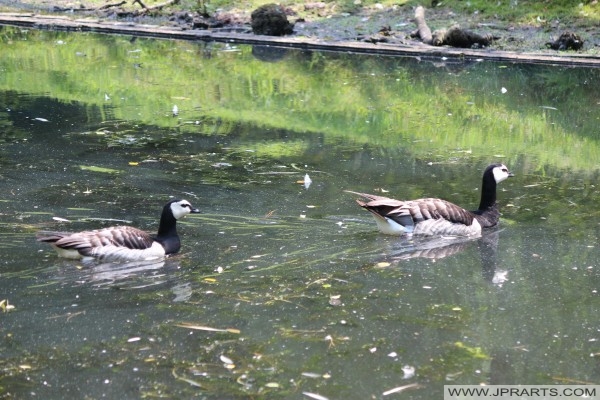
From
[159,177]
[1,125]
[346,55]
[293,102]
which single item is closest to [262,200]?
[159,177]

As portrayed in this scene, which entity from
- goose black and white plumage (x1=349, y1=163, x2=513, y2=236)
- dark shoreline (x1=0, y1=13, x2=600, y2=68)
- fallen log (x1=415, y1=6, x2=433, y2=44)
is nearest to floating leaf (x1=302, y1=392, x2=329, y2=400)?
goose black and white plumage (x1=349, y1=163, x2=513, y2=236)

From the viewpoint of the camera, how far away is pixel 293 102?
56.8ft

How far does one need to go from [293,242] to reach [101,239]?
1835 millimetres

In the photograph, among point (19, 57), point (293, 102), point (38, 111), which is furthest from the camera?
point (19, 57)

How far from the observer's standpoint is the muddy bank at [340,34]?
21562 millimetres

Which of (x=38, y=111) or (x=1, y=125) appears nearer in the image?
(x=1, y=125)

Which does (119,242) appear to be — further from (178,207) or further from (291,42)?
(291,42)

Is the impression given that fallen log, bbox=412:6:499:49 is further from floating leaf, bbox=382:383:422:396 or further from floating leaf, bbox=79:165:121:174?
floating leaf, bbox=382:383:422:396

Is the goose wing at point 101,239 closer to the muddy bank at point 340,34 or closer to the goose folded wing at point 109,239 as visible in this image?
the goose folded wing at point 109,239

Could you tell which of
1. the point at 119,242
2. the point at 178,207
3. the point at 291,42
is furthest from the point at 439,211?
the point at 291,42

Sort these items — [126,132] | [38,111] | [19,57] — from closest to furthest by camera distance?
[126,132]
[38,111]
[19,57]

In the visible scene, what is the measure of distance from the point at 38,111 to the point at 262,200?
6124 mm

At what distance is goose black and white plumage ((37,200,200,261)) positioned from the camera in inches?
345

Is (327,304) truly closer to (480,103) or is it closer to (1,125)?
(1,125)
